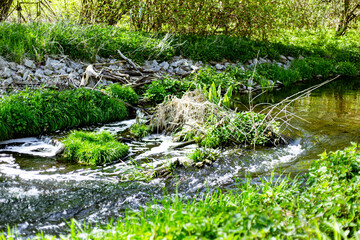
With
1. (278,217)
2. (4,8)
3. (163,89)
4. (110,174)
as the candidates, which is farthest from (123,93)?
(4,8)

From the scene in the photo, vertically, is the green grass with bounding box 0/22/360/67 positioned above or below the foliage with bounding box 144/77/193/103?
above

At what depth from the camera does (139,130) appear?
728cm

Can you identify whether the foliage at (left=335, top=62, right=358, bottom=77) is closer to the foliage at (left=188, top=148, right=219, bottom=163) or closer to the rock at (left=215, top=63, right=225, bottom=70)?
the rock at (left=215, top=63, right=225, bottom=70)

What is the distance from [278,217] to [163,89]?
23.1 ft

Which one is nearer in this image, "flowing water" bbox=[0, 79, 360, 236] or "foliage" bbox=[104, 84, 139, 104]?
"flowing water" bbox=[0, 79, 360, 236]

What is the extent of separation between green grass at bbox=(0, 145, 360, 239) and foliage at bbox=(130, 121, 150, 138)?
3554 mm

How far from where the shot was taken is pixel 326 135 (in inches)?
285

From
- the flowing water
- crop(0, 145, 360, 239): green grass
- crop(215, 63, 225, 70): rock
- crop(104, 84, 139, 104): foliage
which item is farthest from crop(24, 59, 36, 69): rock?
crop(0, 145, 360, 239): green grass

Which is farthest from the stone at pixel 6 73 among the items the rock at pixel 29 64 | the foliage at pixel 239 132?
the foliage at pixel 239 132

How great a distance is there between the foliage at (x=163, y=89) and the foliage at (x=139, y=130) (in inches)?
74.6

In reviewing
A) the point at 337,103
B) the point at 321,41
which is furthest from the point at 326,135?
the point at 321,41

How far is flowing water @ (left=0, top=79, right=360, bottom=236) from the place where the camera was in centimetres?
410

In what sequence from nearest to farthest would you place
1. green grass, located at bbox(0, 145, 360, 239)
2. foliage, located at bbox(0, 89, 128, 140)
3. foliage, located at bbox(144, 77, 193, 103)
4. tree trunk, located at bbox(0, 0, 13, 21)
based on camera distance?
green grass, located at bbox(0, 145, 360, 239) → foliage, located at bbox(0, 89, 128, 140) → foliage, located at bbox(144, 77, 193, 103) → tree trunk, located at bbox(0, 0, 13, 21)

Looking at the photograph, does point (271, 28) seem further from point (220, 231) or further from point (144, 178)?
point (220, 231)
